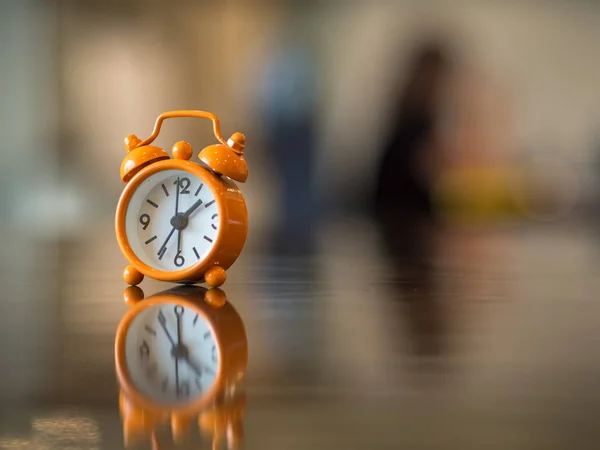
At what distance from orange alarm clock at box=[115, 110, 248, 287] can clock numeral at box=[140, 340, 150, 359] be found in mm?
374

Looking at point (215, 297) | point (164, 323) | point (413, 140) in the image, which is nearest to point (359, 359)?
point (164, 323)

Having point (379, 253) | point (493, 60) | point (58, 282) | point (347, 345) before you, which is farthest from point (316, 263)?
point (493, 60)

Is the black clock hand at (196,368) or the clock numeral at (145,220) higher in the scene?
the clock numeral at (145,220)

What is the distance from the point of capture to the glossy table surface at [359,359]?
1.12ft

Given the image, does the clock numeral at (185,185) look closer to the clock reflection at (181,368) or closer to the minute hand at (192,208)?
the minute hand at (192,208)

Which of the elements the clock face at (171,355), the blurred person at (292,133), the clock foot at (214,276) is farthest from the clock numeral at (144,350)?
the blurred person at (292,133)

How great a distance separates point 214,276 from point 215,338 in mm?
338

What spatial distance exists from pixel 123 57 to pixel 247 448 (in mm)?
6433

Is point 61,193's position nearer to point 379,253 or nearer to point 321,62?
point 321,62

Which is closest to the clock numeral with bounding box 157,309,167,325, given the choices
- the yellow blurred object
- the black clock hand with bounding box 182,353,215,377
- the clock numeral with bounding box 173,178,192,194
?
the black clock hand with bounding box 182,353,215,377

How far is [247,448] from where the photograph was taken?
1.03ft

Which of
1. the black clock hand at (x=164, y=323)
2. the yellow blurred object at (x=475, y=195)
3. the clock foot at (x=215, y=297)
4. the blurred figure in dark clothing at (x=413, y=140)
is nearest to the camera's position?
the black clock hand at (x=164, y=323)

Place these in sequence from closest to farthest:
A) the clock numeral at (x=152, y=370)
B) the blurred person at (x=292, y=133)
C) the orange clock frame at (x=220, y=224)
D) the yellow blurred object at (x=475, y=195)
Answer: the clock numeral at (x=152, y=370), the orange clock frame at (x=220, y=224), the blurred person at (x=292, y=133), the yellow blurred object at (x=475, y=195)

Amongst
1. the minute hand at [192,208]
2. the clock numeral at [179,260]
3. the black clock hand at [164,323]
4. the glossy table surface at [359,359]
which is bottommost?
the glossy table surface at [359,359]
